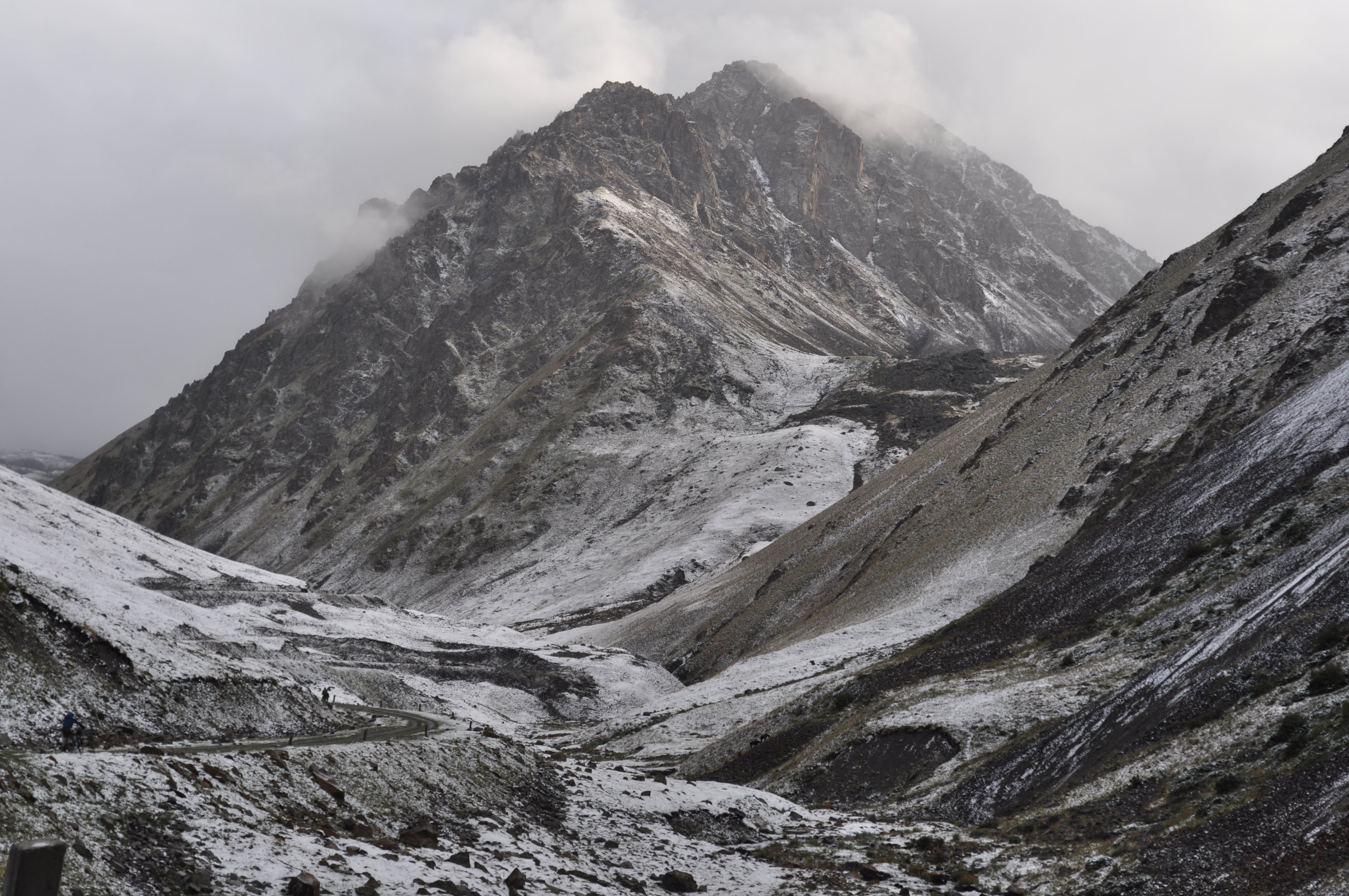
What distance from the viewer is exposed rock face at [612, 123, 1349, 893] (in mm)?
28281

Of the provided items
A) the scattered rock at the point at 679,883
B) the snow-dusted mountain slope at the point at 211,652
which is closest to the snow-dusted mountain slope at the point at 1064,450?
the snow-dusted mountain slope at the point at 211,652

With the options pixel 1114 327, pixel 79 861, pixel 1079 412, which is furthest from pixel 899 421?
pixel 79 861

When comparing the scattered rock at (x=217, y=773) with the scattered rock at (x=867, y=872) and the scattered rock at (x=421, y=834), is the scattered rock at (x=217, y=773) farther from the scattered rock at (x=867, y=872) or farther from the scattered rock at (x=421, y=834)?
the scattered rock at (x=867, y=872)

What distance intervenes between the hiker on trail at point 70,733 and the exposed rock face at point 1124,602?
90.9 feet

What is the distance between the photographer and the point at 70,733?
2703cm

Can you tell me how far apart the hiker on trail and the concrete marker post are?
63.6ft

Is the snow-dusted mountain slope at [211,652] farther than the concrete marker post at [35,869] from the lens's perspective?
Yes

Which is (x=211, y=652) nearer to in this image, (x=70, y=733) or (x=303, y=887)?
(x=70, y=733)

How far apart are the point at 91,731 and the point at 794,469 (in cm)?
15092

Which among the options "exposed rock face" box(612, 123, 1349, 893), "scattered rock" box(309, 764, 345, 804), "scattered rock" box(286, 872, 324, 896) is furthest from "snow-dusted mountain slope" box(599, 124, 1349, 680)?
"scattered rock" box(286, 872, 324, 896)

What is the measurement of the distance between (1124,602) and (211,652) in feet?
156

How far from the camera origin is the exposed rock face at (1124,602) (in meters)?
28.3

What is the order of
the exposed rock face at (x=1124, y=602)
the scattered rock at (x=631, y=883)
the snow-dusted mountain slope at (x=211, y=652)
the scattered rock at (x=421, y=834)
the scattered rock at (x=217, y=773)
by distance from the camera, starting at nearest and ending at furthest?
the scattered rock at (x=217, y=773)
the scattered rock at (x=421, y=834)
the scattered rock at (x=631, y=883)
the exposed rock face at (x=1124, y=602)
the snow-dusted mountain slope at (x=211, y=652)

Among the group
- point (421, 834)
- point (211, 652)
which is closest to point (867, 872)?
point (421, 834)
